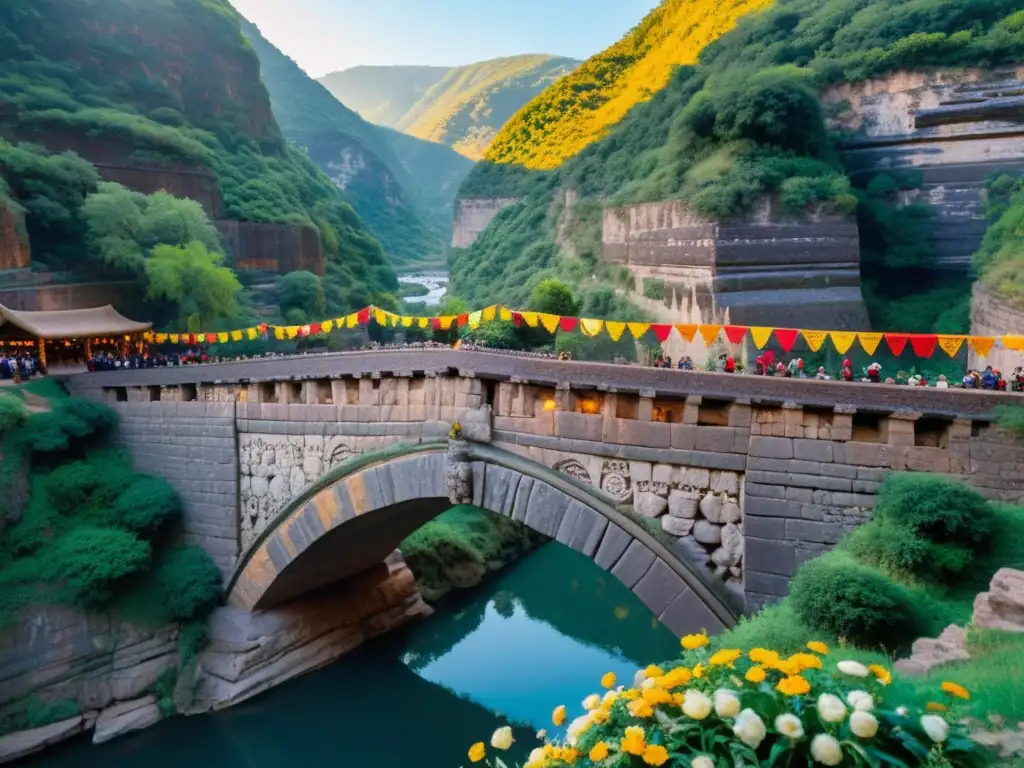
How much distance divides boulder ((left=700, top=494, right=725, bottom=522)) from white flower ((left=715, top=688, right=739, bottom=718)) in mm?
6455

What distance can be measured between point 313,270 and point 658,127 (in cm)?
1953

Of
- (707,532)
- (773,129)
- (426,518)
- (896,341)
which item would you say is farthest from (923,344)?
(773,129)

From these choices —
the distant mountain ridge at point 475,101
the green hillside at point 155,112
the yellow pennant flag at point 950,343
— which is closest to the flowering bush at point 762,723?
the yellow pennant flag at point 950,343

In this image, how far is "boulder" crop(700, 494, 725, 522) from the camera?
11.1 m

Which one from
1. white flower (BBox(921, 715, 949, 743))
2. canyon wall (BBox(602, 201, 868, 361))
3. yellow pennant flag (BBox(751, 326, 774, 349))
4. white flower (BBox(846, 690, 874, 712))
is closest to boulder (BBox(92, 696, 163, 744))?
yellow pennant flag (BBox(751, 326, 774, 349))

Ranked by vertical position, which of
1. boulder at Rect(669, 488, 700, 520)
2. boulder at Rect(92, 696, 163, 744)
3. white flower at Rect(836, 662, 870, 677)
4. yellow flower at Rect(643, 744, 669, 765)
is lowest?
boulder at Rect(92, 696, 163, 744)

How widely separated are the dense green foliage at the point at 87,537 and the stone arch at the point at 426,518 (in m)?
1.38

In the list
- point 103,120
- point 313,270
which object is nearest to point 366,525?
point 313,270

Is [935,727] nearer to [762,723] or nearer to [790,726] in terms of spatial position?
[790,726]

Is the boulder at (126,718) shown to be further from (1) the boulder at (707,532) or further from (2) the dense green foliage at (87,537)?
(1) the boulder at (707,532)

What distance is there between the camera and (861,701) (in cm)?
461

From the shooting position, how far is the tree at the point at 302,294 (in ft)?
124

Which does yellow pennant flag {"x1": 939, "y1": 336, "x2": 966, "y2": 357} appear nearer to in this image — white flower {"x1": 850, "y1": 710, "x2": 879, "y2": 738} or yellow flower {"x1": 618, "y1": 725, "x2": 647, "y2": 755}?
white flower {"x1": 850, "y1": 710, "x2": 879, "y2": 738}

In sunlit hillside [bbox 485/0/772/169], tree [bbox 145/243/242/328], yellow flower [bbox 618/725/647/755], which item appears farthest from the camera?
sunlit hillside [bbox 485/0/772/169]
